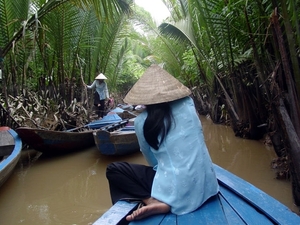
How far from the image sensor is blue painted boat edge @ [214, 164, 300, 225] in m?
1.72

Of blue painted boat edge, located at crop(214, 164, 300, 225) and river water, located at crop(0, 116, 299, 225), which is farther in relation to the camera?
river water, located at crop(0, 116, 299, 225)

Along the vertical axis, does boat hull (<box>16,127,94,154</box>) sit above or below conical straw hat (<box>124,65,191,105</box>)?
below

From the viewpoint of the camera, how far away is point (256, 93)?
5.01 meters

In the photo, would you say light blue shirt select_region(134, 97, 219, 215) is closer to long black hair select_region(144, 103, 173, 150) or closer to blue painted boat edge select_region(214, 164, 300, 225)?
long black hair select_region(144, 103, 173, 150)

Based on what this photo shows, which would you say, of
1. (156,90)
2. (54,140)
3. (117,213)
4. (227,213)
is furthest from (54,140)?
(227,213)

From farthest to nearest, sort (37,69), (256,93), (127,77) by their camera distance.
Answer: (127,77)
(37,69)
(256,93)

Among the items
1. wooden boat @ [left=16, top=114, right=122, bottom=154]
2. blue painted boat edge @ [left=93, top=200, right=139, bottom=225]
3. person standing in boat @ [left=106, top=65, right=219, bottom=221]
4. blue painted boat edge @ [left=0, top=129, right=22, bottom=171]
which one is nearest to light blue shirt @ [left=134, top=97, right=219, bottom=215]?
person standing in boat @ [left=106, top=65, right=219, bottom=221]

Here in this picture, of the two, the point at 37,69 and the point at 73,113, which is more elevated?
the point at 37,69

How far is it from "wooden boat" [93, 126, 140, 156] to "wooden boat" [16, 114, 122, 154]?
68 cm

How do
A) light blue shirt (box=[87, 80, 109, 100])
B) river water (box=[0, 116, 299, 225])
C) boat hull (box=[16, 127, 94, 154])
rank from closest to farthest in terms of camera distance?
river water (box=[0, 116, 299, 225]) → boat hull (box=[16, 127, 94, 154]) → light blue shirt (box=[87, 80, 109, 100])

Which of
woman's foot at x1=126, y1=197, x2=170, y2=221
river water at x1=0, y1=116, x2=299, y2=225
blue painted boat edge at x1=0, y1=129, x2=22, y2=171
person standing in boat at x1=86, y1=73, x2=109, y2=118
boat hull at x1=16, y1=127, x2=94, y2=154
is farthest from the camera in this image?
person standing in boat at x1=86, y1=73, x2=109, y2=118

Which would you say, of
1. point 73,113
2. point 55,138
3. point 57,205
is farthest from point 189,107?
point 73,113

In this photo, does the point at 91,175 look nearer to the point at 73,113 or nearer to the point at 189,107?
the point at 73,113

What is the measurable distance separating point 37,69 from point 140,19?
3.91m
